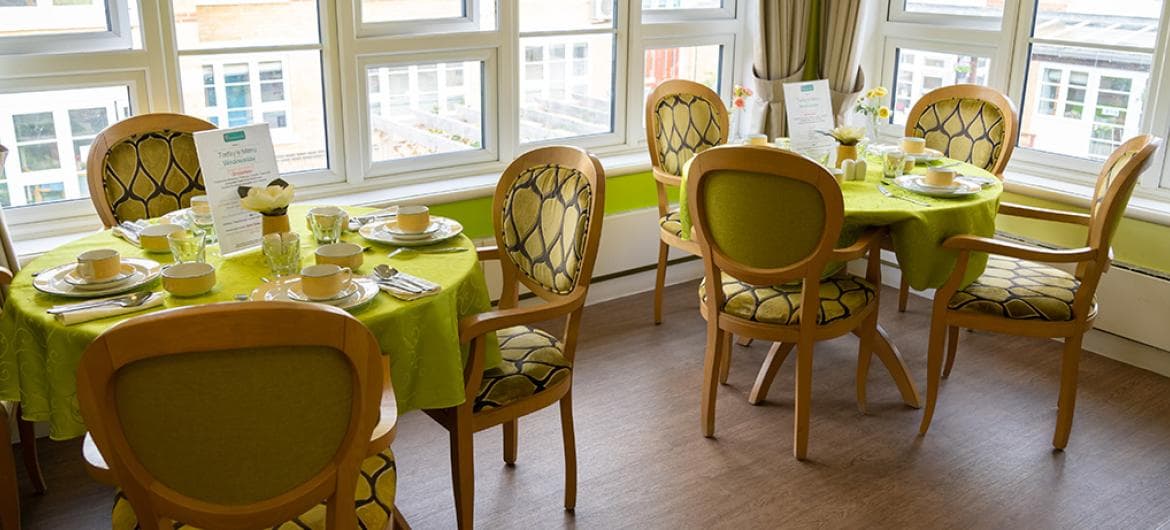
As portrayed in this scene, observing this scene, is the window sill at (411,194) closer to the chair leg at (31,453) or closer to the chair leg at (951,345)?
the chair leg at (31,453)

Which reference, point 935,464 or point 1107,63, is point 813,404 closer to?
point 935,464

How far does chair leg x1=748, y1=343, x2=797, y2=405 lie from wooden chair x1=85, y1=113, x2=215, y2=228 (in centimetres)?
196

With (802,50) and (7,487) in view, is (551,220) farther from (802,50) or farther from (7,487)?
(802,50)

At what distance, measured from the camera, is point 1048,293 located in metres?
3.19

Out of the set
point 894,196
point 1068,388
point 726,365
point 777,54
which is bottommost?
point 726,365

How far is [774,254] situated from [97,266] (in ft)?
5.87

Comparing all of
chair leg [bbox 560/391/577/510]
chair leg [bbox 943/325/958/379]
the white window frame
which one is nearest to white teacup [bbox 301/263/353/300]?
chair leg [bbox 560/391/577/510]

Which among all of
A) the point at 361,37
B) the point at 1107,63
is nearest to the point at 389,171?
the point at 361,37

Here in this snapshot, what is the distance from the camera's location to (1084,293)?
312 centimetres

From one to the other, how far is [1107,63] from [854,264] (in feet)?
4.70

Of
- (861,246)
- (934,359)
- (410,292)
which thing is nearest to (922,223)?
(861,246)

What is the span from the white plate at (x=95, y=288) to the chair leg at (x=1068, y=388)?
8.73 feet

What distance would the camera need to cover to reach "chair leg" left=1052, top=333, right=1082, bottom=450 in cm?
319

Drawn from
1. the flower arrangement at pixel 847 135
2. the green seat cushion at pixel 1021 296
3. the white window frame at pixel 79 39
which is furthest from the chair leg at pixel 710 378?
the white window frame at pixel 79 39
